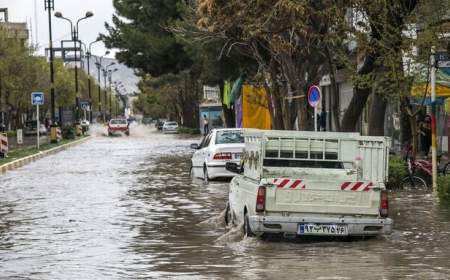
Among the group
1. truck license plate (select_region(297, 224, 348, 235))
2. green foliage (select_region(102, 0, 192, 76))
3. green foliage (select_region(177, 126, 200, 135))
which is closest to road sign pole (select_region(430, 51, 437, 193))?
truck license plate (select_region(297, 224, 348, 235))

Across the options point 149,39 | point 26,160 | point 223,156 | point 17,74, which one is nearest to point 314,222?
point 223,156

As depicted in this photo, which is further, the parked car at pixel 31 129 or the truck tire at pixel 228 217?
the parked car at pixel 31 129

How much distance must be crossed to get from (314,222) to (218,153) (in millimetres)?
11389

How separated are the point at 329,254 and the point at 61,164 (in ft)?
82.3

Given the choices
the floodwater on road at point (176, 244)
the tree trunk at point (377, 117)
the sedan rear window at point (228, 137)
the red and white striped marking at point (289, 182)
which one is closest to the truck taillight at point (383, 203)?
the floodwater on road at point (176, 244)

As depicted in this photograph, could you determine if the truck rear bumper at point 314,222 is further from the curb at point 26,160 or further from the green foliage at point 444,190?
the curb at point 26,160

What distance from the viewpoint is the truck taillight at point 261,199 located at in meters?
11.6

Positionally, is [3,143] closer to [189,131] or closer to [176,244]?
[176,244]

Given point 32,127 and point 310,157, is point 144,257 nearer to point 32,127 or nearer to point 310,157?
point 310,157

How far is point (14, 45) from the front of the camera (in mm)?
74688

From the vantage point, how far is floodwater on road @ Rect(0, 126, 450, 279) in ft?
33.3

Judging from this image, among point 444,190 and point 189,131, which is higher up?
point 444,190

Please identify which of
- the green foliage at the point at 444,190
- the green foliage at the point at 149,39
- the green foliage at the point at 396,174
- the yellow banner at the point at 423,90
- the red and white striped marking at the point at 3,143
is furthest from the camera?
the green foliage at the point at 149,39

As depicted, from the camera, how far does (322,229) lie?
11.7 meters
